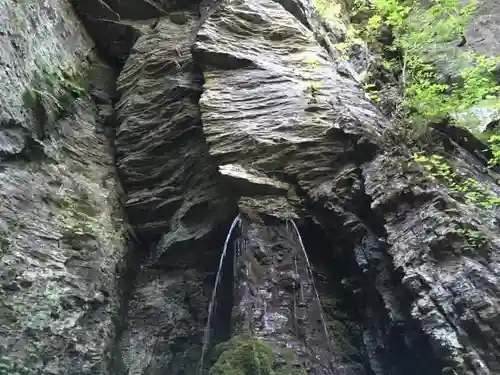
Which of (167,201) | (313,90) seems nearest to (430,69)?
(313,90)

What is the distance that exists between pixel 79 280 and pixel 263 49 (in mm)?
5821

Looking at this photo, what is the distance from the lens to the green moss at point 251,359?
21.5ft

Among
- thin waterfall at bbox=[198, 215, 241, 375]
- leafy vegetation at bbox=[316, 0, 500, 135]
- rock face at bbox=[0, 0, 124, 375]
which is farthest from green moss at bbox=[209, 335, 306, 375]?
leafy vegetation at bbox=[316, 0, 500, 135]

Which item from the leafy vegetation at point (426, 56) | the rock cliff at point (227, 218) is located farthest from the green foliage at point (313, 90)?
the leafy vegetation at point (426, 56)

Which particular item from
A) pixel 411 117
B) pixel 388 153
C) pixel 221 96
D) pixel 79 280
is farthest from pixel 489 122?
pixel 79 280

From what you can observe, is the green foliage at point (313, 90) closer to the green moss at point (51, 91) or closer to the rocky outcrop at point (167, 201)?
the rocky outcrop at point (167, 201)

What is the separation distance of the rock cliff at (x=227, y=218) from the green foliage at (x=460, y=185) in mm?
101

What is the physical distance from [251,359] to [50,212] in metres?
3.82

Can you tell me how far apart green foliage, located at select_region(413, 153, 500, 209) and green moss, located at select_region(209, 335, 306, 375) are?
11.3 feet

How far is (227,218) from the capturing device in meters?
8.88

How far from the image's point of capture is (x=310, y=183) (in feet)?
28.8

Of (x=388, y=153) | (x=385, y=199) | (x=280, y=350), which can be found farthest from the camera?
(x=388, y=153)

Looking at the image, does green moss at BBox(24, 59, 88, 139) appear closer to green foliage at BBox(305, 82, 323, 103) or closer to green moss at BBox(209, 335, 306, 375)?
green foliage at BBox(305, 82, 323, 103)

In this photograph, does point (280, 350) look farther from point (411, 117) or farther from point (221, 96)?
point (411, 117)
